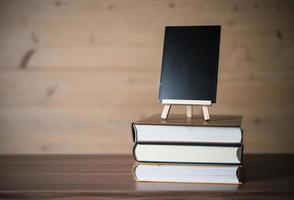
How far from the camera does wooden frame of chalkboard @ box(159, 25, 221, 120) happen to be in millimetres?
899

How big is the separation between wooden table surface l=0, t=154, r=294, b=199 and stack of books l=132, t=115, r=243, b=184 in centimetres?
3

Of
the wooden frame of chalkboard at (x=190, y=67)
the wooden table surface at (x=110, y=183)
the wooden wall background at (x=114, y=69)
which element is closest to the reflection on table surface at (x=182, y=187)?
the wooden table surface at (x=110, y=183)

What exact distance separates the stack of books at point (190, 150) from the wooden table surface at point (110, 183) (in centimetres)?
3

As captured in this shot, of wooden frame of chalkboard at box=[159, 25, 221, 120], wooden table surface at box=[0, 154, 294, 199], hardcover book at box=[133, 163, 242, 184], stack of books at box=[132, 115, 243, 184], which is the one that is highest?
wooden frame of chalkboard at box=[159, 25, 221, 120]

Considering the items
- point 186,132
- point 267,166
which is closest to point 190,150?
point 186,132

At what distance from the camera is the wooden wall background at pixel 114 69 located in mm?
1206

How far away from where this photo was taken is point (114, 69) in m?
1.22

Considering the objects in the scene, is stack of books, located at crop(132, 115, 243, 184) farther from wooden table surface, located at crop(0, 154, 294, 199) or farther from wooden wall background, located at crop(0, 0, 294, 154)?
wooden wall background, located at crop(0, 0, 294, 154)

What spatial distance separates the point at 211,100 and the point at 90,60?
1.62ft


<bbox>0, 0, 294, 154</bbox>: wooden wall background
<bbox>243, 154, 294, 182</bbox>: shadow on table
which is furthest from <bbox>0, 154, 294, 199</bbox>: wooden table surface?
<bbox>0, 0, 294, 154</bbox>: wooden wall background

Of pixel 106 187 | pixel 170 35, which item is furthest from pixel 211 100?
pixel 106 187

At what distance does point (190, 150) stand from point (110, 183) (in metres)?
0.20

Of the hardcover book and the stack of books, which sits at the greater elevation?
the stack of books

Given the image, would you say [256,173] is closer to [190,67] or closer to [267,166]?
[267,166]
